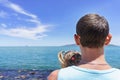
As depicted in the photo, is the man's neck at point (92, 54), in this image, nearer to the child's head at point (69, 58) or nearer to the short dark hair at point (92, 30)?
the short dark hair at point (92, 30)

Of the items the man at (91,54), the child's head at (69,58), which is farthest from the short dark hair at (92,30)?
the child's head at (69,58)

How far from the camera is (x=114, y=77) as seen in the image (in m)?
3.86

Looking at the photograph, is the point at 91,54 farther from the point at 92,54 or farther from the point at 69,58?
the point at 69,58

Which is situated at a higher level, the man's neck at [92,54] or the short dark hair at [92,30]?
the short dark hair at [92,30]

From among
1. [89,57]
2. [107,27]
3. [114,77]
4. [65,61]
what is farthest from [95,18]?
[65,61]

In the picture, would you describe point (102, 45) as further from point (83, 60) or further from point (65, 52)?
point (65, 52)

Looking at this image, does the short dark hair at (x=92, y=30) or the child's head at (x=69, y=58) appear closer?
the short dark hair at (x=92, y=30)

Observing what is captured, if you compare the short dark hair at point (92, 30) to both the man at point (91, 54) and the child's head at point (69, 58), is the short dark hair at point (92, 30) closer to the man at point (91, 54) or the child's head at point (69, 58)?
the man at point (91, 54)

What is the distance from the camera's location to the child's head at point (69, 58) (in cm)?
487

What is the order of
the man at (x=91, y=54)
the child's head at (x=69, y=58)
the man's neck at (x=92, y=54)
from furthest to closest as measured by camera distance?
the child's head at (x=69, y=58), the man's neck at (x=92, y=54), the man at (x=91, y=54)

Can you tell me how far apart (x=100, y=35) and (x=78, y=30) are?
285 mm

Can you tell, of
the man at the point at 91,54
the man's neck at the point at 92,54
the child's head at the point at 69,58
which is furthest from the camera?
the child's head at the point at 69,58

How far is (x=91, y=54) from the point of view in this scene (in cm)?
396

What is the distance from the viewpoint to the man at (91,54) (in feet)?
12.6
